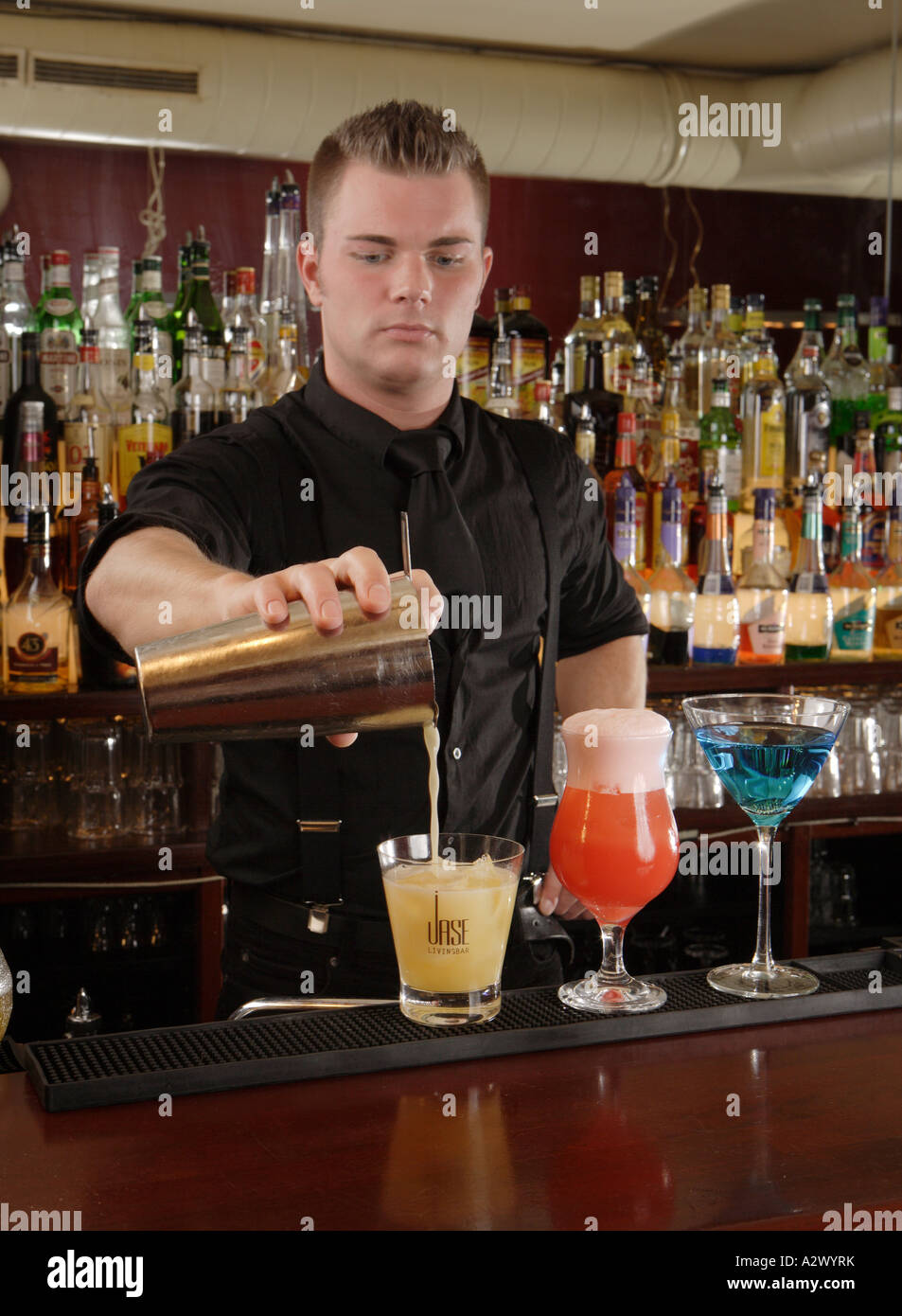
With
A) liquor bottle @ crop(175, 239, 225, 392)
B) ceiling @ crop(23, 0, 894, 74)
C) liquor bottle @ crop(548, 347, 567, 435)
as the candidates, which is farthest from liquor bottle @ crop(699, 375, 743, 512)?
liquor bottle @ crop(175, 239, 225, 392)

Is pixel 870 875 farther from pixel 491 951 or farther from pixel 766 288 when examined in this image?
pixel 491 951

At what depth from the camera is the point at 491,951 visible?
3.77 feet

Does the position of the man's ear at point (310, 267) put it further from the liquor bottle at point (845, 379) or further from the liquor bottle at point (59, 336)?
the liquor bottle at point (845, 379)

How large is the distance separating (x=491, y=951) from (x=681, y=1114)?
0.19 m

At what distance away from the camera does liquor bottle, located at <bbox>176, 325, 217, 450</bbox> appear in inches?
108

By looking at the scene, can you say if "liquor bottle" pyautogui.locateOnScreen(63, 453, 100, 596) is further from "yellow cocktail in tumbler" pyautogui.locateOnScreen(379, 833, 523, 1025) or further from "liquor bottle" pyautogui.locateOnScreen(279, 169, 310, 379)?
"yellow cocktail in tumbler" pyautogui.locateOnScreen(379, 833, 523, 1025)

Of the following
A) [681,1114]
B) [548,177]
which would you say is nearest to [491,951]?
[681,1114]

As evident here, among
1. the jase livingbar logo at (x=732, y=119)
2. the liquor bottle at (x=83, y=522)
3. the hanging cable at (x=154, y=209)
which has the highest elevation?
the jase livingbar logo at (x=732, y=119)

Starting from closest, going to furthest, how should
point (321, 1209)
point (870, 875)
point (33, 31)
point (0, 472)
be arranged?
point (321, 1209), point (0, 472), point (33, 31), point (870, 875)

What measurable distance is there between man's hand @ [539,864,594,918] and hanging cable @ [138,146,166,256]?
2.00m

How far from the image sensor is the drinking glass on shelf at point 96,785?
2.62m

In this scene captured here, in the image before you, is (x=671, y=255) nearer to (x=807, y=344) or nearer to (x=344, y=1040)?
(x=807, y=344)

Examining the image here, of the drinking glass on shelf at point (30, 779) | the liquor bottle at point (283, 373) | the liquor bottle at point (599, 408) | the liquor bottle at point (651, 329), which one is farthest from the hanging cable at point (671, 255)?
the drinking glass on shelf at point (30, 779)

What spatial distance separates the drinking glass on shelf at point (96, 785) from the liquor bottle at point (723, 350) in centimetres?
159
